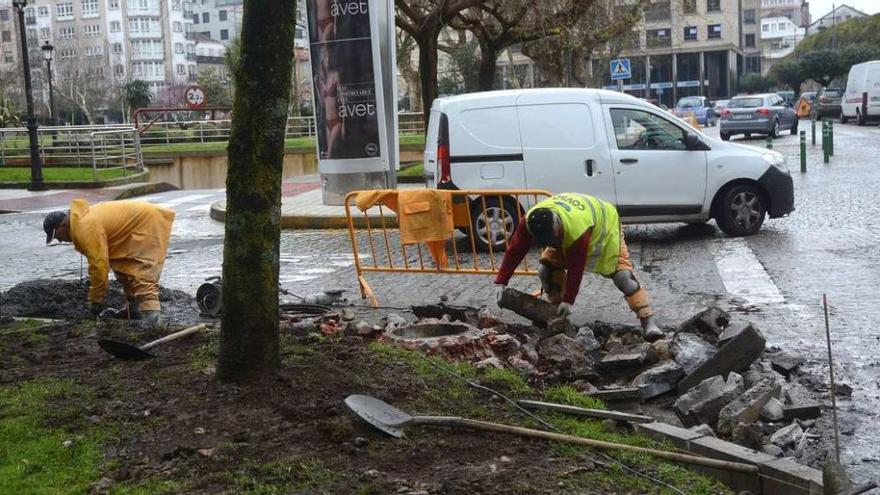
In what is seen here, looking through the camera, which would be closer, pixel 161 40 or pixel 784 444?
pixel 784 444

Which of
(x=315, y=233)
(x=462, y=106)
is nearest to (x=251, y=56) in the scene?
(x=462, y=106)

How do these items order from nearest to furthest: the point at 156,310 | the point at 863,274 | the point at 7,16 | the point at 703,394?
the point at 703,394
the point at 156,310
the point at 863,274
the point at 7,16

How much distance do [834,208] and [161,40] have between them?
91.3 metres

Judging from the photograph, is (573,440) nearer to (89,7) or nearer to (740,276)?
(740,276)

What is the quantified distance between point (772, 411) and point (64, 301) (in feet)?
21.6

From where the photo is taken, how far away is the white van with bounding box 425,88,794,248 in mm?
12789

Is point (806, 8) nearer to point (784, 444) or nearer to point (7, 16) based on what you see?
point (7, 16)

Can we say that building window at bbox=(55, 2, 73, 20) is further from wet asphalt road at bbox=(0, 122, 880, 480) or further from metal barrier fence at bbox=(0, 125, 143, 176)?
wet asphalt road at bbox=(0, 122, 880, 480)

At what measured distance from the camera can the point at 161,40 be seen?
9850 centimetres

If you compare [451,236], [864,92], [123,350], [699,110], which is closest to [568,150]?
[451,236]

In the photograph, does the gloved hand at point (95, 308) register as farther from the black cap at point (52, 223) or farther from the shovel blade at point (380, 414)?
the shovel blade at point (380, 414)

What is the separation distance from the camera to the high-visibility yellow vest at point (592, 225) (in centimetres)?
743

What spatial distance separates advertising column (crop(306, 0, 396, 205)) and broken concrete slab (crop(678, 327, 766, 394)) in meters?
10.1

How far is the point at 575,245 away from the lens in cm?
752
